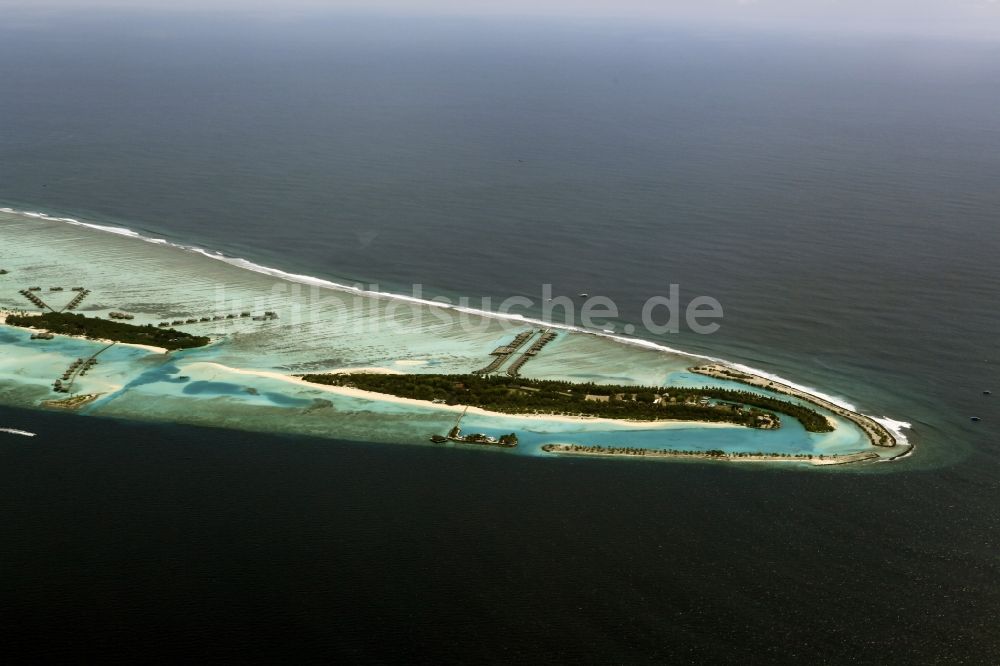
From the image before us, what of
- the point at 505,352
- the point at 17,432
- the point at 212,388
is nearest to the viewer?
the point at 17,432

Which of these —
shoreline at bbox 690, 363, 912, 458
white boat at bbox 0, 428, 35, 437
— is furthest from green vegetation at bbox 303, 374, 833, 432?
white boat at bbox 0, 428, 35, 437

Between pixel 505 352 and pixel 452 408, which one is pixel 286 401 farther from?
pixel 505 352

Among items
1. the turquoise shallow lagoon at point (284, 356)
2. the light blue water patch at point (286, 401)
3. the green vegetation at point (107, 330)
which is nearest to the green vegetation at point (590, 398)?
the turquoise shallow lagoon at point (284, 356)

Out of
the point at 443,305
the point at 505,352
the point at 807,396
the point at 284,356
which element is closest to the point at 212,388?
the point at 284,356

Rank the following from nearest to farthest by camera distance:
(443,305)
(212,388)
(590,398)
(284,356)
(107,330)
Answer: (590,398), (212,388), (284,356), (107,330), (443,305)

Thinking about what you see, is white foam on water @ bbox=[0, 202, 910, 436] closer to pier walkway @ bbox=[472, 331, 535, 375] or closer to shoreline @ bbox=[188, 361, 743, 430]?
pier walkway @ bbox=[472, 331, 535, 375]

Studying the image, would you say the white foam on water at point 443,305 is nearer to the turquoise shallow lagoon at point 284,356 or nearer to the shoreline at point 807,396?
the turquoise shallow lagoon at point 284,356
